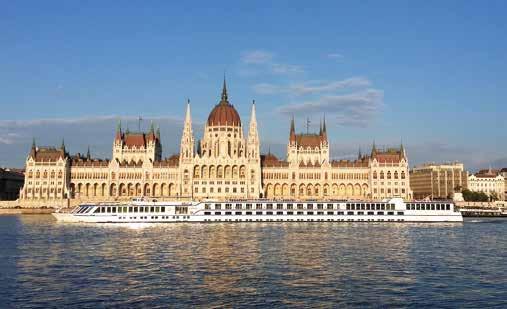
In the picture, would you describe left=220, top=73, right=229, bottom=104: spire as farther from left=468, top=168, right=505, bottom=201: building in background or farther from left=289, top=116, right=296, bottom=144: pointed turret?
left=468, top=168, right=505, bottom=201: building in background

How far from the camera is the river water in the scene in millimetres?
28438

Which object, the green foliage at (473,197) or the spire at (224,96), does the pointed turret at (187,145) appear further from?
the green foliage at (473,197)

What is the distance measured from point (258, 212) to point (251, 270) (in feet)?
150

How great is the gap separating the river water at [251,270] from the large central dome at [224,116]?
289 ft

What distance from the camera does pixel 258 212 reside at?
8238 centimetres

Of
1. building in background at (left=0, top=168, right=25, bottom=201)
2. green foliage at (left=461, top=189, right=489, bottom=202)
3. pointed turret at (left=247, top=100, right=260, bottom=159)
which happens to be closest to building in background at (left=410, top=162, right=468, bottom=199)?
green foliage at (left=461, top=189, right=489, bottom=202)

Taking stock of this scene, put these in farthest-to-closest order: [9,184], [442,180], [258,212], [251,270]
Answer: [442,180] → [9,184] → [258,212] → [251,270]

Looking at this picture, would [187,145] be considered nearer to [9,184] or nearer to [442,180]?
[9,184]

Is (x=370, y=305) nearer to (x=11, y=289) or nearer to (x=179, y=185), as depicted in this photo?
(x=11, y=289)

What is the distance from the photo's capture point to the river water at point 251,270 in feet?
93.3

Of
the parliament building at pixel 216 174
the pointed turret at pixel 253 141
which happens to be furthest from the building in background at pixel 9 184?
the pointed turret at pixel 253 141

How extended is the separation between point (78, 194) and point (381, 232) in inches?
3668

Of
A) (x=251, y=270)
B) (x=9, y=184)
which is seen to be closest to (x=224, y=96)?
(x=9, y=184)

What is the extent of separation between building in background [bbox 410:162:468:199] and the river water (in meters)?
127
